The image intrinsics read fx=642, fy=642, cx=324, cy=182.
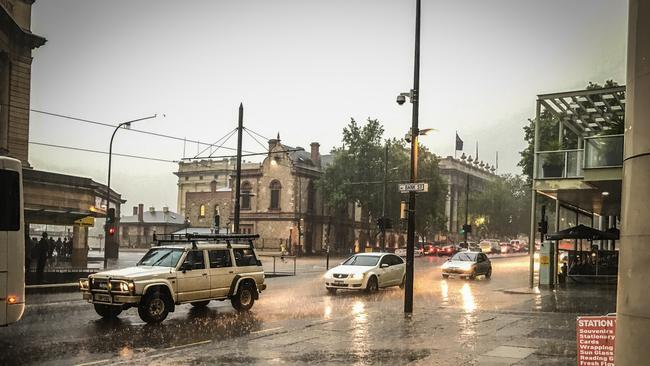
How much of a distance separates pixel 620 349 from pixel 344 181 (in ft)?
195

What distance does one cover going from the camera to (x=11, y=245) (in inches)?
422

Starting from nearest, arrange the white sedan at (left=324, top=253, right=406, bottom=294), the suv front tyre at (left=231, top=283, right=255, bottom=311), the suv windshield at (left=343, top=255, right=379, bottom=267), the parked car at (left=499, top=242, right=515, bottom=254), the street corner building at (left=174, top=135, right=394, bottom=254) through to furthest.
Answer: the suv front tyre at (left=231, top=283, right=255, bottom=311) < the white sedan at (left=324, top=253, right=406, bottom=294) < the suv windshield at (left=343, top=255, right=379, bottom=267) < the street corner building at (left=174, top=135, right=394, bottom=254) < the parked car at (left=499, top=242, right=515, bottom=254)

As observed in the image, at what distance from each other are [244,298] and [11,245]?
726 centimetres

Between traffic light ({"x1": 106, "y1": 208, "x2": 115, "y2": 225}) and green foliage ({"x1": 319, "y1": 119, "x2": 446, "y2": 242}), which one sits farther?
green foliage ({"x1": 319, "y1": 119, "x2": 446, "y2": 242})

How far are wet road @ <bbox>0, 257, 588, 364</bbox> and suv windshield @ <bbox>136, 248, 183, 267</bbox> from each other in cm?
133

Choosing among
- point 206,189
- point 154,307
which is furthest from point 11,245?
point 206,189

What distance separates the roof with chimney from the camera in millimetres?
87919

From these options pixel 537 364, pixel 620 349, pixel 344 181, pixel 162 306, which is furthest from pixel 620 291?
pixel 344 181

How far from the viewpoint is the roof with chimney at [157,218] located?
87919 mm

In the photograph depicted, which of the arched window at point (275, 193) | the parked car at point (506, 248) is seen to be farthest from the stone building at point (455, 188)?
the arched window at point (275, 193)

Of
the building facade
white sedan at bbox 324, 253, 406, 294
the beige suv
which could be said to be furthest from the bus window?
the building facade

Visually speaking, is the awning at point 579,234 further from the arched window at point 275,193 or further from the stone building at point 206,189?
the stone building at point 206,189

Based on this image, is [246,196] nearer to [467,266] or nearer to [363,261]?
[467,266]

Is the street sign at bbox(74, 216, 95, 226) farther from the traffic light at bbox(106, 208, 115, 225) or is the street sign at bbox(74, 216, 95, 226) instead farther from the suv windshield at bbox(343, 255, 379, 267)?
the suv windshield at bbox(343, 255, 379, 267)
